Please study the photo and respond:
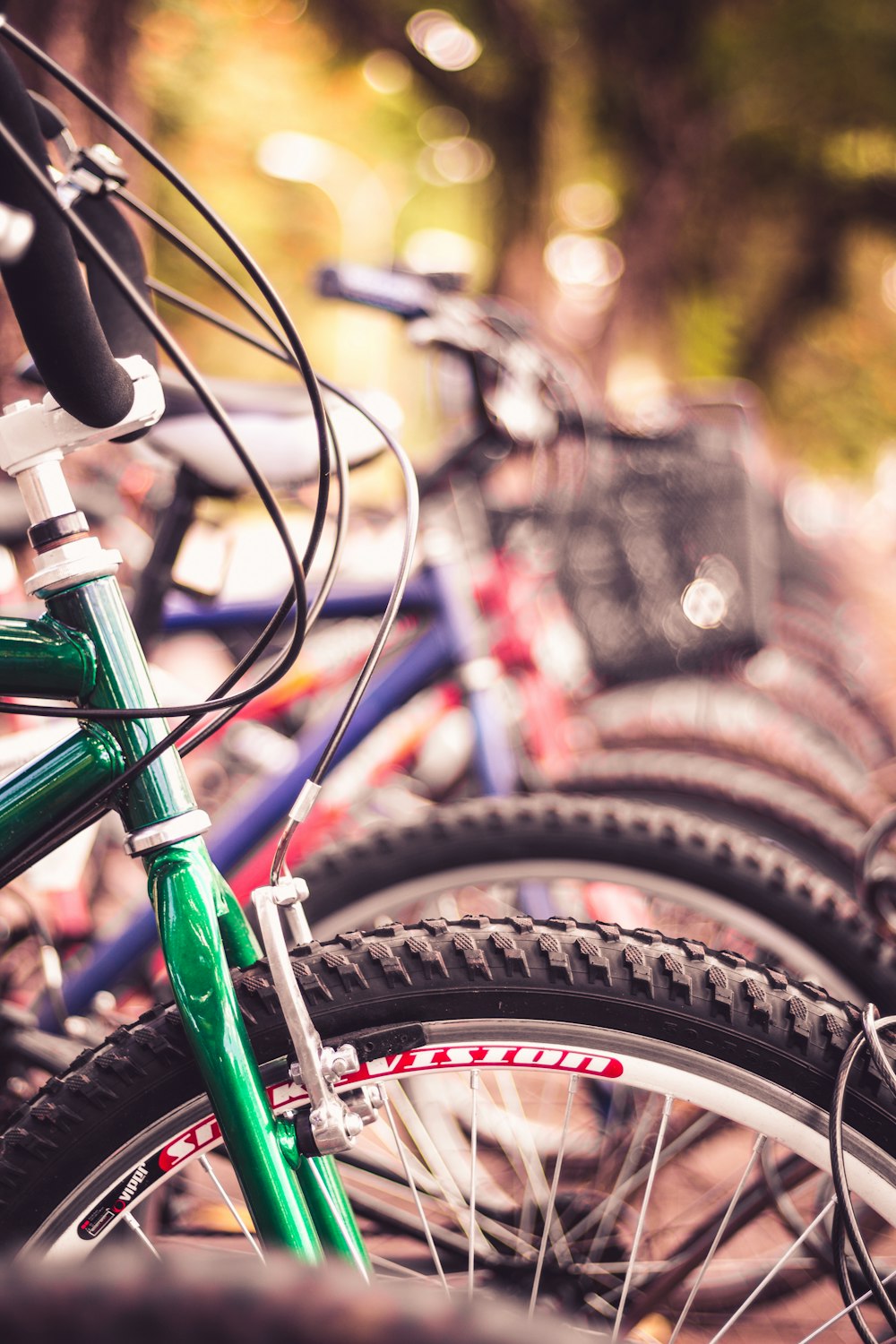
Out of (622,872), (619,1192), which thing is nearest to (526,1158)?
(619,1192)

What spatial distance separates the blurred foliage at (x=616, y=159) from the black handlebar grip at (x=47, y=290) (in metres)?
3.03

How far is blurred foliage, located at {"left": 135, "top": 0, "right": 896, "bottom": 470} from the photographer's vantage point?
4801 millimetres

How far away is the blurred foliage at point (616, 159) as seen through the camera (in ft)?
15.8

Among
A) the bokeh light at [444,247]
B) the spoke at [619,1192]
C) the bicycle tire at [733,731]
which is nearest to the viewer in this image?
the spoke at [619,1192]

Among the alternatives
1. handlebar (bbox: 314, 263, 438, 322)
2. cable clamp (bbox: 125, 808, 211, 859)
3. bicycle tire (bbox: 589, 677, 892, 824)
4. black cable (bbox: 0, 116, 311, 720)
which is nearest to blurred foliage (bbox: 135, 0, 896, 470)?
handlebar (bbox: 314, 263, 438, 322)

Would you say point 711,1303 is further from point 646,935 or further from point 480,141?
point 480,141

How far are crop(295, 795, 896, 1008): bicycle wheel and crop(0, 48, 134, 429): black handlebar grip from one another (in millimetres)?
654

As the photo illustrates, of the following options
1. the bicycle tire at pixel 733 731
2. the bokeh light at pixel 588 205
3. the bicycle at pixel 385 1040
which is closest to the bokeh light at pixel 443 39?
the bokeh light at pixel 588 205

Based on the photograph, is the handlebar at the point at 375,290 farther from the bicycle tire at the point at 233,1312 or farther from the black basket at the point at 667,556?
the bicycle tire at the point at 233,1312

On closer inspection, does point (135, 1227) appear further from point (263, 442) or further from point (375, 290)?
point (375, 290)

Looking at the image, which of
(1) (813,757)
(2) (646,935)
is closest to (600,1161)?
(2) (646,935)

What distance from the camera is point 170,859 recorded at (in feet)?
2.48

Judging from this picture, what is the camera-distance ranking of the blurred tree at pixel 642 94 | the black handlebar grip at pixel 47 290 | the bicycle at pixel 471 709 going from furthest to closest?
the blurred tree at pixel 642 94, the bicycle at pixel 471 709, the black handlebar grip at pixel 47 290

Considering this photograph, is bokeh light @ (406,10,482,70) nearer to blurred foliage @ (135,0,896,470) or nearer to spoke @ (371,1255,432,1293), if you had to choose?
blurred foliage @ (135,0,896,470)
